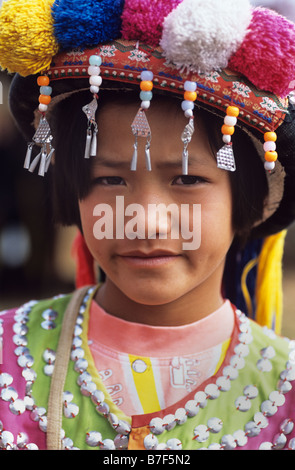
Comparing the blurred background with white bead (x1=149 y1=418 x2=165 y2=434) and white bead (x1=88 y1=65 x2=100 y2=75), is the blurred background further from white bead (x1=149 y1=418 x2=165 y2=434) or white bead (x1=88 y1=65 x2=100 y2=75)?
white bead (x1=149 y1=418 x2=165 y2=434)

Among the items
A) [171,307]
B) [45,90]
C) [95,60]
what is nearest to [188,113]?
[95,60]

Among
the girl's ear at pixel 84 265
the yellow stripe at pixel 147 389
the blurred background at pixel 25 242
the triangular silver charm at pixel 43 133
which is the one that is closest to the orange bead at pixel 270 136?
the triangular silver charm at pixel 43 133

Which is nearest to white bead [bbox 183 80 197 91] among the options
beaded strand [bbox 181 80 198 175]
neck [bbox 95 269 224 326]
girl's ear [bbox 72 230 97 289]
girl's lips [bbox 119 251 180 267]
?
beaded strand [bbox 181 80 198 175]

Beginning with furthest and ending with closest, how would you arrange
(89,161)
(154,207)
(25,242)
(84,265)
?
1. (25,242)
2. (84,265)
3. (89,161)
4. (154,207)

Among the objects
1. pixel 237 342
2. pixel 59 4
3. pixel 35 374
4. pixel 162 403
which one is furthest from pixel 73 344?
pixel 59 4

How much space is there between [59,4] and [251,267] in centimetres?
92

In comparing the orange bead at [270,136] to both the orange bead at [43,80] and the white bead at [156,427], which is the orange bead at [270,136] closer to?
the orange bead at [43,80]

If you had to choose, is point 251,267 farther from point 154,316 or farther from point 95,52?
point 95,52

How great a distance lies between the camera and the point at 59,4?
3.65 ft

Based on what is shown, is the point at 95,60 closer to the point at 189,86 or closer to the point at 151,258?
the point at 189,86

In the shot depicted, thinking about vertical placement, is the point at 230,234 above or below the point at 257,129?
below

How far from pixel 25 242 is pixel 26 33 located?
11.1ft

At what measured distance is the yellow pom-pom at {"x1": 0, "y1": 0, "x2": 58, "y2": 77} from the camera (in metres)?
1.09

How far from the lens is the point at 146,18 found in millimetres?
1092
